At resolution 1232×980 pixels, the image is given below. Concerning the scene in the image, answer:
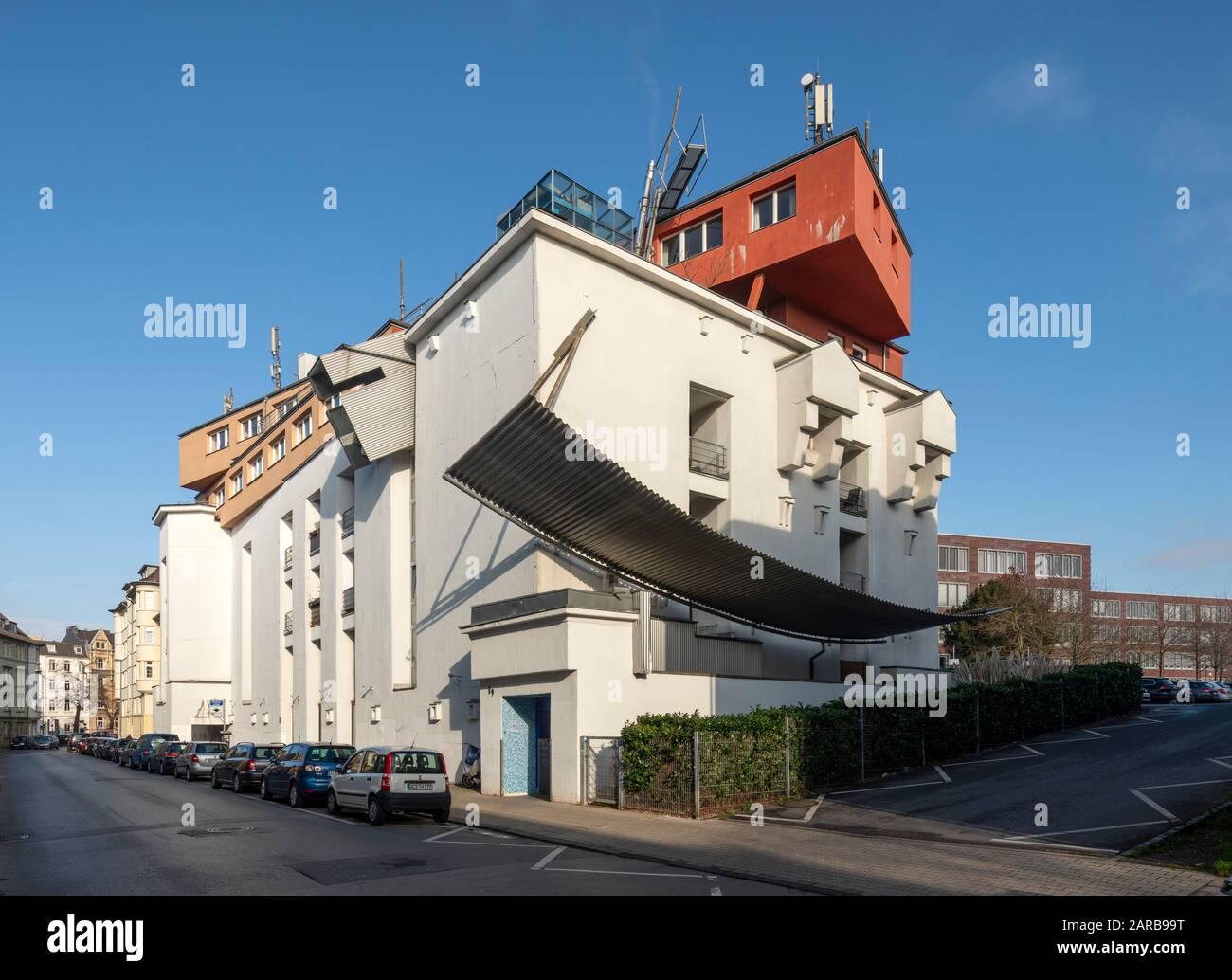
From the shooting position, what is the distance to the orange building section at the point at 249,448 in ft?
156

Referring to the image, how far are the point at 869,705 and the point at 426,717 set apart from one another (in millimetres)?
13680

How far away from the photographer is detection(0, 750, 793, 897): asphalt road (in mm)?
11648

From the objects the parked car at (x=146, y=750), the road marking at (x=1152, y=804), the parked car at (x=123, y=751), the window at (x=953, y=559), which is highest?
the window at (x=953, y=559)

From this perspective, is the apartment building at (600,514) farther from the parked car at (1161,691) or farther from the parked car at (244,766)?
the parked car at (1161,691)

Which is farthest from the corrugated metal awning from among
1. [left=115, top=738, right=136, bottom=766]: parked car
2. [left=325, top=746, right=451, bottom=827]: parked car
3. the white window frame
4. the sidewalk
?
[left=115, top=738, right=136, bottom=766]: parked car

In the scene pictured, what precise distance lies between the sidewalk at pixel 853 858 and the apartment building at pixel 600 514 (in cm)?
442

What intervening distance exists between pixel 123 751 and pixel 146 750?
8.17 meters

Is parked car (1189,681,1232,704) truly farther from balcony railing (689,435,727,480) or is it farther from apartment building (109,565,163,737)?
apartment building (109,565,163,737)

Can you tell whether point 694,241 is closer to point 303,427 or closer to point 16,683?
point 303,427

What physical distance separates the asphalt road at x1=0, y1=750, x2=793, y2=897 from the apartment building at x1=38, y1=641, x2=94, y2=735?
14747 centimetres

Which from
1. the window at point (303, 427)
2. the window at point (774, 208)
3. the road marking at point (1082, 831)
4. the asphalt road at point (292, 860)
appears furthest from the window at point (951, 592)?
the road marking at point (1082, 831)

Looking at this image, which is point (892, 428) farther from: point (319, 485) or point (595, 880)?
point (595, 880)

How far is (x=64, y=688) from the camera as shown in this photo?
155 m

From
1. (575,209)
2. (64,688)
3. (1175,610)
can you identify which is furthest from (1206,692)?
(64,688)
